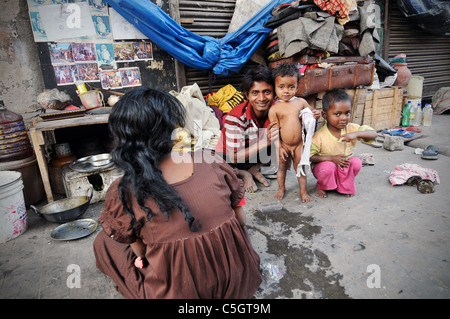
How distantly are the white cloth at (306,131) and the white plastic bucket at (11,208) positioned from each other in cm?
277

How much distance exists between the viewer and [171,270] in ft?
4.29

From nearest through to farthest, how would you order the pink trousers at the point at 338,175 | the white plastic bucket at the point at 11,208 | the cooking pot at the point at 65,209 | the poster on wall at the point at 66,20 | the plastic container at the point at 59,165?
1. the white plastic bucket at the point at 11,208
2. the cooking pot at the point at 65,209
3. the pink trousers at the point at 338,175
4. the plastic container at the point at 59,165
5. the poster on wall at the point at 66,20

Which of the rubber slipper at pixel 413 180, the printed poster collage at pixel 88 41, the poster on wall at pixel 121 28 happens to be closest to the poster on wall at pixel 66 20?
the printed poster collage at pixel 88 41

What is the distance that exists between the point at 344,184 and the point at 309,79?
204cm

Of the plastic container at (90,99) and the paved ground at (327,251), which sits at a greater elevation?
the plastic container at (90,99)

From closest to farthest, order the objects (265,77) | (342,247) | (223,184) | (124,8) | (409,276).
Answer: (223,184)
(409,276)
(342,247)
(265,77)
(124,8)

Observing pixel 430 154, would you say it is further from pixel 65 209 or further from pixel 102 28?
pixel 102 28

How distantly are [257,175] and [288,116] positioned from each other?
98 centimetres

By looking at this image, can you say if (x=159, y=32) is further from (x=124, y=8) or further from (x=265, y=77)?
(x=265, y=77)

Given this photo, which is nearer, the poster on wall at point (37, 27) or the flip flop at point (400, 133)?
the poster on wall at point (37, 27)

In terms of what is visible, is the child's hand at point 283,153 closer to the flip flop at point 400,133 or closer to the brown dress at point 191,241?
the brown dress at point 191,241

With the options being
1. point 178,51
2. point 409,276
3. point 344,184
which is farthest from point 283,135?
point 178,51

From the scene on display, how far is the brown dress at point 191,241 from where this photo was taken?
1.27m

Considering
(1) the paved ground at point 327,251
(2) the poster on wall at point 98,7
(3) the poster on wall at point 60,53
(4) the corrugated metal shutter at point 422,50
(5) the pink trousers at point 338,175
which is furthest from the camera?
(4) the corrugated metal shutter at point 422,50
